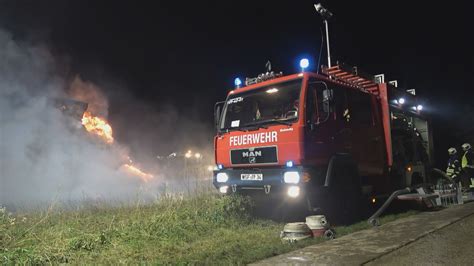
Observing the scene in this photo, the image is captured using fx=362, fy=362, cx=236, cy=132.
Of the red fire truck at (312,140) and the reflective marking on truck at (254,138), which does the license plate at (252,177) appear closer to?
the red fire truck at (312,140)

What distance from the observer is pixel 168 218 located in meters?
6.61

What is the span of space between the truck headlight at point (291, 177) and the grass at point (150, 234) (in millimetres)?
958

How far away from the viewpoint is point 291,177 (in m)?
6.04

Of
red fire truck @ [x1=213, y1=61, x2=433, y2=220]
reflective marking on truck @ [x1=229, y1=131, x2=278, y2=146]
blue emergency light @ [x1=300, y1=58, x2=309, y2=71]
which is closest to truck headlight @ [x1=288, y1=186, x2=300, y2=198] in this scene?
red fire truck @ [x1=213, y1=61, x2=433, y2=220]

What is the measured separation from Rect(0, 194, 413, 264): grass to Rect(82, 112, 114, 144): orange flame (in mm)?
9034

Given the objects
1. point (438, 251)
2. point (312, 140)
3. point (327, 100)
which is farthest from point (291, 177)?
point (438, 251)

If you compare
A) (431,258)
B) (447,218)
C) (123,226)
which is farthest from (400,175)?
(123,226)

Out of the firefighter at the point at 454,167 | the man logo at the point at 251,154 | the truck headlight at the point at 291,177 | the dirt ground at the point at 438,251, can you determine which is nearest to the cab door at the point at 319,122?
the truck headlight at the point at 291,177

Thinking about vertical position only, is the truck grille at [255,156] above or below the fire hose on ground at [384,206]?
above

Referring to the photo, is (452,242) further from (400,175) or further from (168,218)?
(168,218)

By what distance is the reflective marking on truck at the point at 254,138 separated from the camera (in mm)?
6379

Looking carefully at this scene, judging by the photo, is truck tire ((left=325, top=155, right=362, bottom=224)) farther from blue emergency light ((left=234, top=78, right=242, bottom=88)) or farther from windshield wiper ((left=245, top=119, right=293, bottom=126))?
blue emergency light ((left=234, top=78, right=242, bottom=88))

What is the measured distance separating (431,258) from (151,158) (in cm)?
2635

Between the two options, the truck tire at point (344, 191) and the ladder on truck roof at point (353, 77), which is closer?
the truck tire at point (344, 191)
